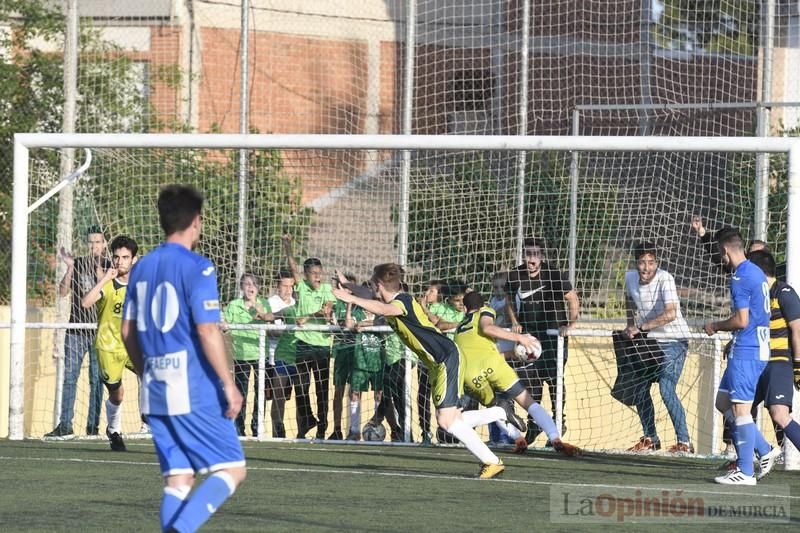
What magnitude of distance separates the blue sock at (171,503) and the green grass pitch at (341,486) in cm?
153

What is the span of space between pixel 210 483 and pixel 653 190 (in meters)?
8.74

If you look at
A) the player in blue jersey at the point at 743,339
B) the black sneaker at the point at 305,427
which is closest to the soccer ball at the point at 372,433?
the black sneaker at the point at 305,427

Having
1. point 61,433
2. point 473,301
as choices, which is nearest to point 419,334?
point 473,301

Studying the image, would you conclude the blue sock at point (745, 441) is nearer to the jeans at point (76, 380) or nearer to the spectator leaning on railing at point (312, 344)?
the spectator leaning on railing at point (312, 344)

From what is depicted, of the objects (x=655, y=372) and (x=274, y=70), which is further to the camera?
(x=274, y=70)

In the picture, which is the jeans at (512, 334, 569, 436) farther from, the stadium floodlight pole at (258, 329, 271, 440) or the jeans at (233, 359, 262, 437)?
the jeans at (233, 359, 262, 437)

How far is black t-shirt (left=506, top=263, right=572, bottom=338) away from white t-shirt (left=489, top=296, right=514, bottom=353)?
141 millimetres

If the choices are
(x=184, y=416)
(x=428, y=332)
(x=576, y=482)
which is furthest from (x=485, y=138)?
(x=184, y=416)

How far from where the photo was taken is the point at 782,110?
22.1 m

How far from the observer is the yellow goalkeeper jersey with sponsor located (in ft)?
38.9

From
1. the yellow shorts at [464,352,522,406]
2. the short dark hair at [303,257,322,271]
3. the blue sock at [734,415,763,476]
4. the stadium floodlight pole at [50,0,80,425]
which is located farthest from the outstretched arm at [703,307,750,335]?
the stadium floodlight pole at [50,0,80,425]

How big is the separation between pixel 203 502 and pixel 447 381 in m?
4.57

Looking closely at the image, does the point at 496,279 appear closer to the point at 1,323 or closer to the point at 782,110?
the point at 1,323

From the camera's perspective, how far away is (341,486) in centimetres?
968
